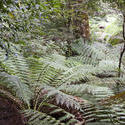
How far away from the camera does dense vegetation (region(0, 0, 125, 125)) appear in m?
1.21

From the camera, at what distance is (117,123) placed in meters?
1.00

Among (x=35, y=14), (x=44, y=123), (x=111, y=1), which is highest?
(x=111, y=1)

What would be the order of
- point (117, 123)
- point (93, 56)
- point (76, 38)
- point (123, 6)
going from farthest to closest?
point (76, 38), point (93, 56), point (123, 6), point (117, 123)

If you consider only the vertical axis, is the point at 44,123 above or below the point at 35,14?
below

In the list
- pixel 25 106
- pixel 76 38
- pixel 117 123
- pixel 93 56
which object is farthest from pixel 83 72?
pixel 76 38

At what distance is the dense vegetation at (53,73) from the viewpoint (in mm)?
1210

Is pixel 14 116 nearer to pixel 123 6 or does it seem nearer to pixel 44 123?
pixel 44 123

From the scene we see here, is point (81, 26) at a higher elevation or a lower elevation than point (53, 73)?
higher

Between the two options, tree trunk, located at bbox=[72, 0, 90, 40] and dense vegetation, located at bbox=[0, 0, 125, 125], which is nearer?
dense vegetation, located at bbox=[0, 0, 125, 125]

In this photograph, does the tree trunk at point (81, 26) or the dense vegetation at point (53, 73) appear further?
the tree trunk at point (81, 26)

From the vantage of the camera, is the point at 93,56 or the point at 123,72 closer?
the point at 123,72

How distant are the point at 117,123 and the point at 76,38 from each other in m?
3.18

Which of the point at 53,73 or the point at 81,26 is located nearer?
the point at 53,73

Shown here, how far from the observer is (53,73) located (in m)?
2.18
